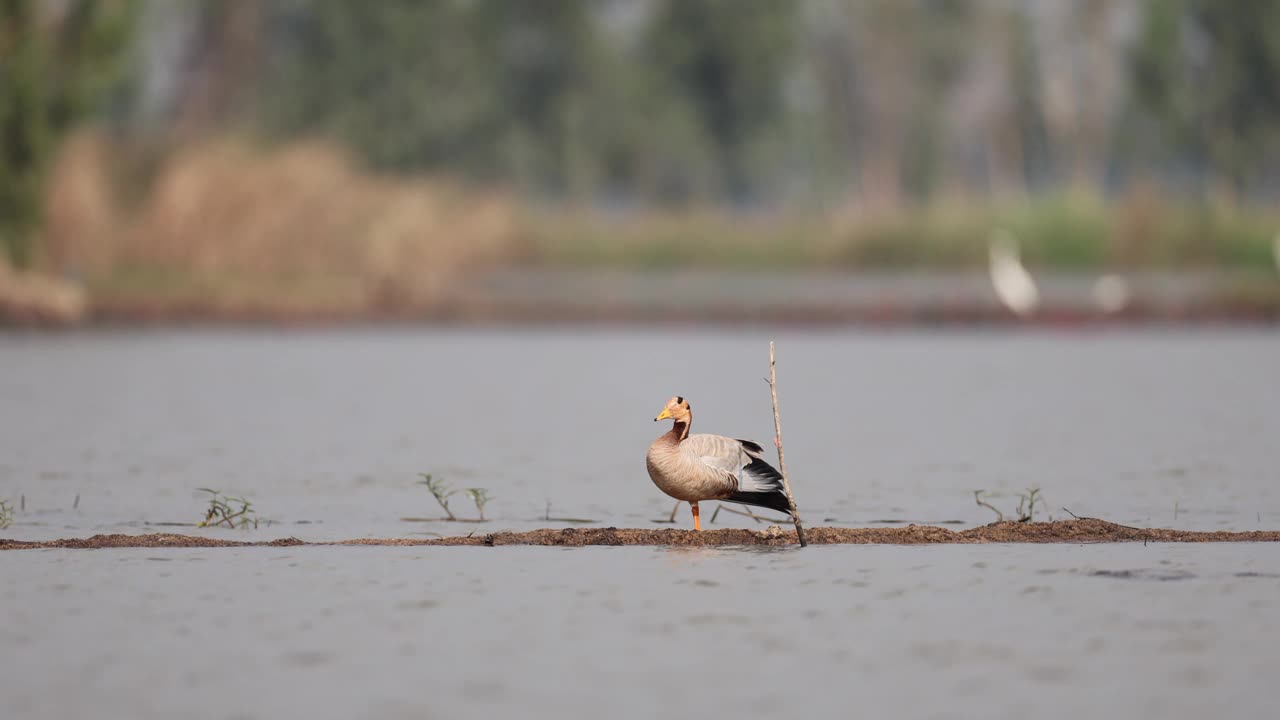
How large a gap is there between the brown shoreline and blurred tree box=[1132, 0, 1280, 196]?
6147cm

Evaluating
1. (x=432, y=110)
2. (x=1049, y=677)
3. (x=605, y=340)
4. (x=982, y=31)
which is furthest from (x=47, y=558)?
(x=982, y=31)

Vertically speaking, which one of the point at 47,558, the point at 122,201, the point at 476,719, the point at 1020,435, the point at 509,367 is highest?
the point at 122,201

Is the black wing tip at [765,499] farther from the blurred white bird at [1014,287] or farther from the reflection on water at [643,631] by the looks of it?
the blurred white bird at [1014,287]

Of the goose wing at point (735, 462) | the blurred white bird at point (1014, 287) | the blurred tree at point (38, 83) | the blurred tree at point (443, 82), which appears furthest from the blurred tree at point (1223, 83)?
the goose wing at point (735, 462)

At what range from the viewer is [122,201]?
4159 centimetres

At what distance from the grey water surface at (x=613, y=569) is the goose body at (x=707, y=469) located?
1.25ft

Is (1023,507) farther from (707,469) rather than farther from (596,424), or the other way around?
(596,424)

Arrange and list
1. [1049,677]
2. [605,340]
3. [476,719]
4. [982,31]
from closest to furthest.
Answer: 1. [476,719]
2. [1049,677]
3. [605,340]
4. [982,31]

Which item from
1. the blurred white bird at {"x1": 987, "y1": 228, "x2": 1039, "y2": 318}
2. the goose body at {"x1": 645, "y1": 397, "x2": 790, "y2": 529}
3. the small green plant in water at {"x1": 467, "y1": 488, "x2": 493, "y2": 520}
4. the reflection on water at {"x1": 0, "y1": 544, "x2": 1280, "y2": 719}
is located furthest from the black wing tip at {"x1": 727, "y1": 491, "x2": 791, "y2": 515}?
the blurred white bird at {"x1": 987, "y1": 228, "x2": 1039, "y2": 318}

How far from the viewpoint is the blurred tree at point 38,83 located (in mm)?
36562

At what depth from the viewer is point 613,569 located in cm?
1195

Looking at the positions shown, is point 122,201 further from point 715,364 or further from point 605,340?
point 715,364

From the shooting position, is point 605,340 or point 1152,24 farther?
point 1152,24

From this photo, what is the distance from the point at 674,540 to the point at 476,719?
4790 mm
